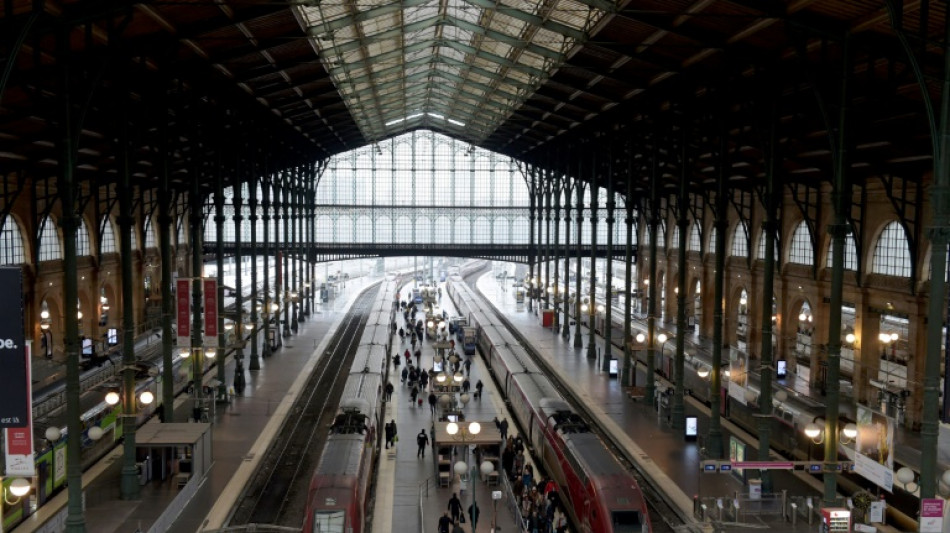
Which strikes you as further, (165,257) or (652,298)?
(652,298)

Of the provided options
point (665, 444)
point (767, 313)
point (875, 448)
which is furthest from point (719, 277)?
point (875, 448)

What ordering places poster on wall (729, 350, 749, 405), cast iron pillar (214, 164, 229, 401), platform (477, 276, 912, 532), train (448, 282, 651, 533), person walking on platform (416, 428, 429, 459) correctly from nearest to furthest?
train (448, 282, 651, 533)
platform (477, 276, 912, 532)
poster on wall (729, 350, 749, 405)
person walking on platform (416, 428, 429, 459)
cast iron pillar (214, 164, 229, 401)

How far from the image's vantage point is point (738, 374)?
88.2 ft

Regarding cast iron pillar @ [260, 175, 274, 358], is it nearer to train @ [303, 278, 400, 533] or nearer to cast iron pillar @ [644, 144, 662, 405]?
train @ [303, 278, 400, 533]

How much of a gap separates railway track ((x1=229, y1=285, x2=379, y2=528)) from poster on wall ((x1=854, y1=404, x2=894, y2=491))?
547 inches

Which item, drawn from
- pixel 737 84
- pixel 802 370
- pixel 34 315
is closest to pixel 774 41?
pixel 737 84

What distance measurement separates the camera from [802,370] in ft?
140

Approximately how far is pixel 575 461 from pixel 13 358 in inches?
534

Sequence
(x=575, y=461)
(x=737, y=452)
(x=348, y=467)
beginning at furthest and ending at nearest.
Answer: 1. (x=737, y=452)
2. (x=575, y=461)
3. (x=348, y=467)

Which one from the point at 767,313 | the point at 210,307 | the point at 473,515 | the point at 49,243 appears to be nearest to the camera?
the point at 473,515

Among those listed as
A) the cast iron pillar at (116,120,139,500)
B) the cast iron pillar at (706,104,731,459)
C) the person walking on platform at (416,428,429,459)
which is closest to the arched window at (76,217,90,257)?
the cast iron pillar at (116,120,139,500)

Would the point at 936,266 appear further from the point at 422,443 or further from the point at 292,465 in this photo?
the point at 292,465

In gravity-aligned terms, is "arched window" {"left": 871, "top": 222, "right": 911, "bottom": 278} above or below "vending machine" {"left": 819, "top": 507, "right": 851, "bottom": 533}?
above

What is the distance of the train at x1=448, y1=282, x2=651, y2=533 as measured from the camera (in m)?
18.8
